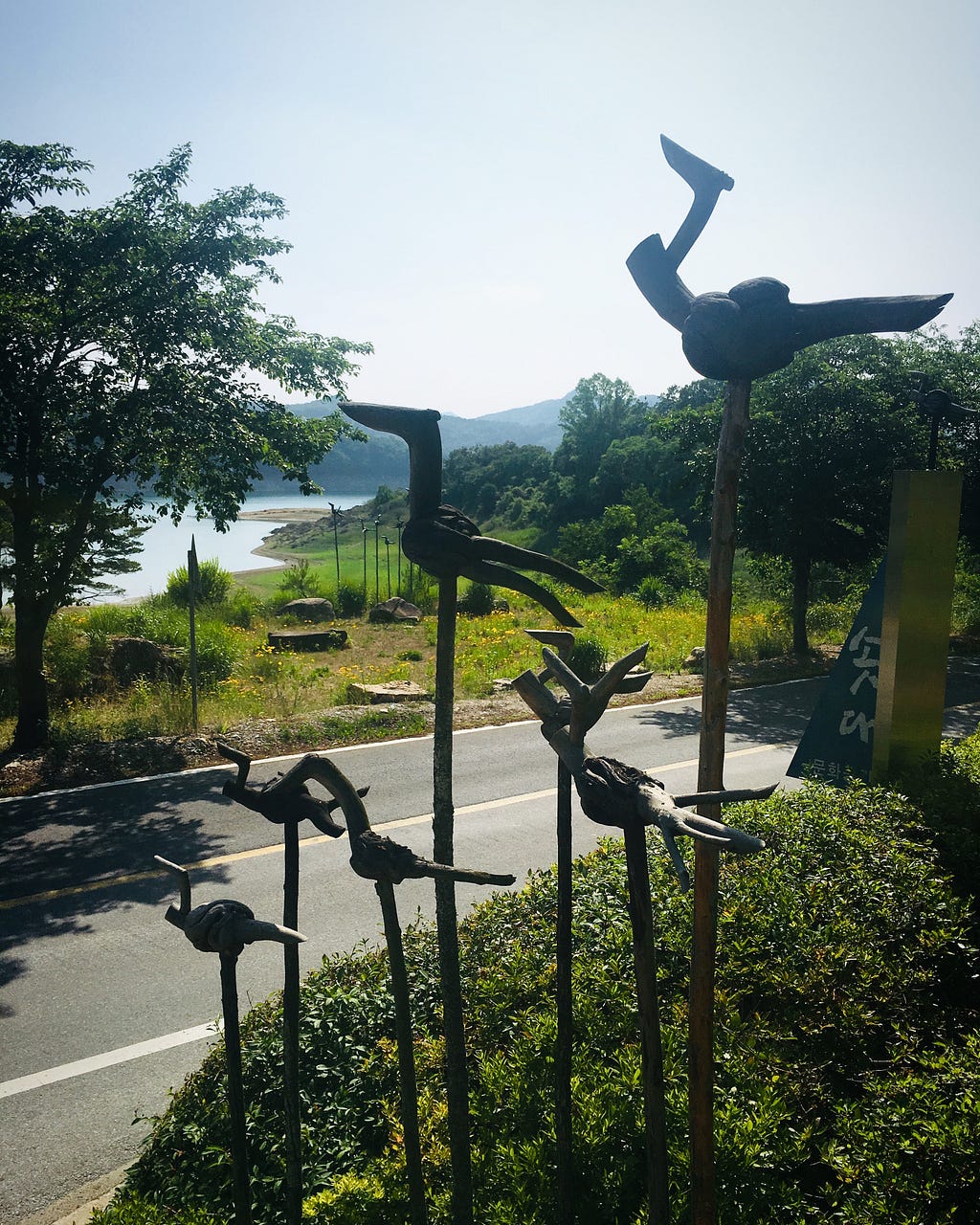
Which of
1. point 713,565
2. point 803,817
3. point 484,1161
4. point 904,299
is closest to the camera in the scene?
point 904,299

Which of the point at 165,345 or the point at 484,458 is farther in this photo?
the point at 484,458

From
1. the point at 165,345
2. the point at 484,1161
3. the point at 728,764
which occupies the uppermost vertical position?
the point at 165,345

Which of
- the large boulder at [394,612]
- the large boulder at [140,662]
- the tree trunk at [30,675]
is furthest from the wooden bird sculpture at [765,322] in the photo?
the large boulder at [394,612]

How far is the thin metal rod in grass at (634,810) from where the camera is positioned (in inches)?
64.1

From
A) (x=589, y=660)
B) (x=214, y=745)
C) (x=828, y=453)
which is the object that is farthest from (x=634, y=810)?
(x=828, y=453)

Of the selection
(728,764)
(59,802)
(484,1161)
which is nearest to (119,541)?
(59,802)

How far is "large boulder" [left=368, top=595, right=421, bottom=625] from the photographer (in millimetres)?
19422

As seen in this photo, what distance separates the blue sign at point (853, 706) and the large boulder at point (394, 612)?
42.3ft

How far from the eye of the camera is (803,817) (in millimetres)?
4859

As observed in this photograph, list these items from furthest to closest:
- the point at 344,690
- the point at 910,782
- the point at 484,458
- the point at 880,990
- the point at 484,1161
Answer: the point at 484,458 < the point at 344,690 < the point at 910,782 < the point at 880,990 < the point at 484,1161

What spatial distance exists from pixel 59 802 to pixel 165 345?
4467mm

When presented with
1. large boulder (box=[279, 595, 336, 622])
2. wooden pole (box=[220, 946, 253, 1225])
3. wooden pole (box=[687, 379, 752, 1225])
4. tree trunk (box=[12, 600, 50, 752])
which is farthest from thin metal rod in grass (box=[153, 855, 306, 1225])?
large boulder (box=[279, 595, 336, 622])

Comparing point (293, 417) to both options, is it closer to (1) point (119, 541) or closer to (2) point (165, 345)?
(2) point (165, 345)

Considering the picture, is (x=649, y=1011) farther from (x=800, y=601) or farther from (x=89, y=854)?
(x=800, y=601)
